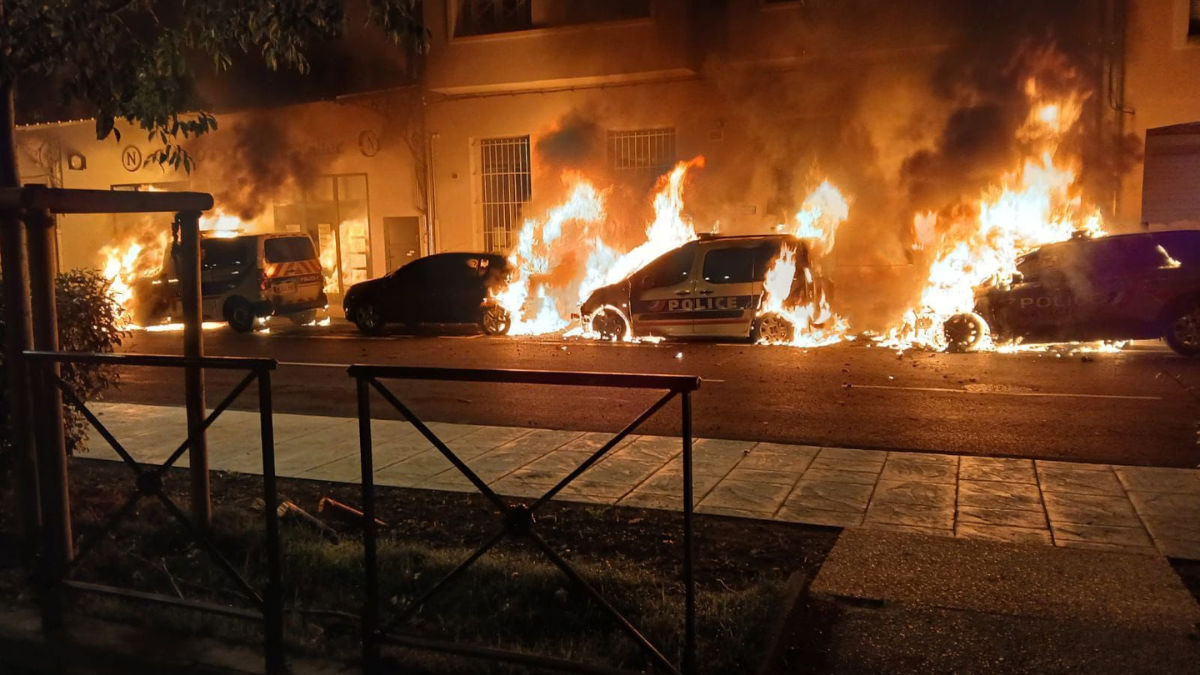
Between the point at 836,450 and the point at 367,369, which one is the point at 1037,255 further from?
the point at 367,369

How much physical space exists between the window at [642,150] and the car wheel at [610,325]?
5.38m

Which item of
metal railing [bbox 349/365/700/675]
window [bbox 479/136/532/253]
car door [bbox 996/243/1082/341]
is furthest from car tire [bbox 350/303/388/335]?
metal railing [bbox 349/365/700/675]

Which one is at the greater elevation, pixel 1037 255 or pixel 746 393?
pixel 1037 255

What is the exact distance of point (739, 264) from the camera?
45.9ft

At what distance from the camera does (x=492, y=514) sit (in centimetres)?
583

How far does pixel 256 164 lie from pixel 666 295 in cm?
1360

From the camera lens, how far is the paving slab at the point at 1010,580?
4.17 m

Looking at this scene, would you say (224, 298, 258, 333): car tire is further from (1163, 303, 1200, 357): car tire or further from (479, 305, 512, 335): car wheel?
(1163, 303, 1200, 357): car tire

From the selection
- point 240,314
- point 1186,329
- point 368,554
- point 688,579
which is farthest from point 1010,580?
point 240,314

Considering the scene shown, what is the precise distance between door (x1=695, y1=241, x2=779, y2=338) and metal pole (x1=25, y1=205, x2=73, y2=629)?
34.8 ft

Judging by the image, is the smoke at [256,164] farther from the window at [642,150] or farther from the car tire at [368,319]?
the window at [642,150]

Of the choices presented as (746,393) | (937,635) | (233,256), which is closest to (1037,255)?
(746,393)

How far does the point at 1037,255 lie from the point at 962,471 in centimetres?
730

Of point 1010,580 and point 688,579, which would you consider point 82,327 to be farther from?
point 1010,580
